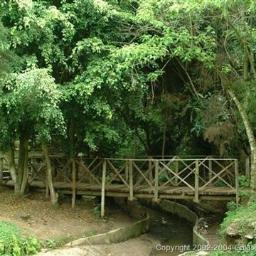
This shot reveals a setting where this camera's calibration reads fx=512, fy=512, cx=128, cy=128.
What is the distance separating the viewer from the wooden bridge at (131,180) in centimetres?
1652

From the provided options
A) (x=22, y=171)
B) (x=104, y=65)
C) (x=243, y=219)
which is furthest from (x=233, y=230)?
(x=22, y=171)

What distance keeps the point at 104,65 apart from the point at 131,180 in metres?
Answer: 4.01

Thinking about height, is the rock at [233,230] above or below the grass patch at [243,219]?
below

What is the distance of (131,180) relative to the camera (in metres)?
17.0

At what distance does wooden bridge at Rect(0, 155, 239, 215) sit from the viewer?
16516mm

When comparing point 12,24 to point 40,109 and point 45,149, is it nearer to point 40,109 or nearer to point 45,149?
point 40,109

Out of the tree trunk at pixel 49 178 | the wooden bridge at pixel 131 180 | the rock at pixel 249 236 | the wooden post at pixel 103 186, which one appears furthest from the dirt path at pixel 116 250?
the rock at pixel 249 236

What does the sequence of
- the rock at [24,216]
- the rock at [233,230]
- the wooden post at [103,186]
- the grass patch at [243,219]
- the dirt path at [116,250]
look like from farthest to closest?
the wooden post at [103,186] < the rock at [24,216] < the dirt path at [116,250] < the rock at [233,230] < the grass patch at [243,219]

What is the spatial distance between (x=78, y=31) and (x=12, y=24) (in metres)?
2.24

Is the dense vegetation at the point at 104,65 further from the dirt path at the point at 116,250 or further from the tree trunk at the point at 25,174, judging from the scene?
the dirt path at the point at 116,250

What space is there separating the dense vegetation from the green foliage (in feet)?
10.7

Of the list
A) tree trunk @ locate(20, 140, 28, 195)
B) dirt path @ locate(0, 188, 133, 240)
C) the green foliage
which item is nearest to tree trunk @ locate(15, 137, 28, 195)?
tree trunk @ locate(20, 140, 28, 195)

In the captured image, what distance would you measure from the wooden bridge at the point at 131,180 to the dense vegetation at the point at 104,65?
75 centimetres

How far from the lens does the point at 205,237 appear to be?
15500 mm
